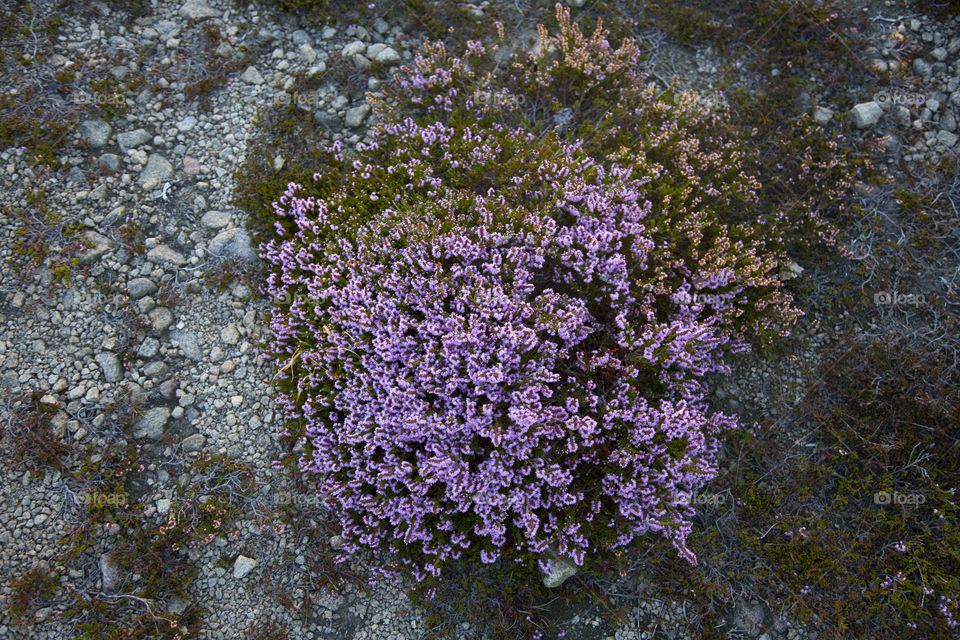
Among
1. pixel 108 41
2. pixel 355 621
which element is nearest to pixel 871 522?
pixel 355 621

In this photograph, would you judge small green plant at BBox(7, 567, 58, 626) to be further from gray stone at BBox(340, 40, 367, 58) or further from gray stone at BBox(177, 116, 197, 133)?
gray stone at BBox(340, 40, 367, 58)

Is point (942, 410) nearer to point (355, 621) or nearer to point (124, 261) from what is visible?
point (355, 621)

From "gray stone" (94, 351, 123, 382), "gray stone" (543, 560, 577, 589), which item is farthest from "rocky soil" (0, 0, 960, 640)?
"gray stone" (543, 560, 577, 589)

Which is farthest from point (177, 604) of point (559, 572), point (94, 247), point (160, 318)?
point (94, 247)

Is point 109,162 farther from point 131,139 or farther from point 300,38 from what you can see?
point 300,38

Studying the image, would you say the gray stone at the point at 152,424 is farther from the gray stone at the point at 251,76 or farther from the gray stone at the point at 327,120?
the gray stone at the point at 251,76

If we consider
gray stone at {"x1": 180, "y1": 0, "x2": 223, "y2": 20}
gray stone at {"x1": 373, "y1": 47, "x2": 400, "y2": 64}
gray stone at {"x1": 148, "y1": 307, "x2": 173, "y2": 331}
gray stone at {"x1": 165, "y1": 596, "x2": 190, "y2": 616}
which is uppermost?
gray stone at {"x1": 180, "y1": 0, "x2": 223, "y2": 20}

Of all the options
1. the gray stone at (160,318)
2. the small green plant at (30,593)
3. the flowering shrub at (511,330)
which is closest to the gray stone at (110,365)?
the gray stone at (160,318)
